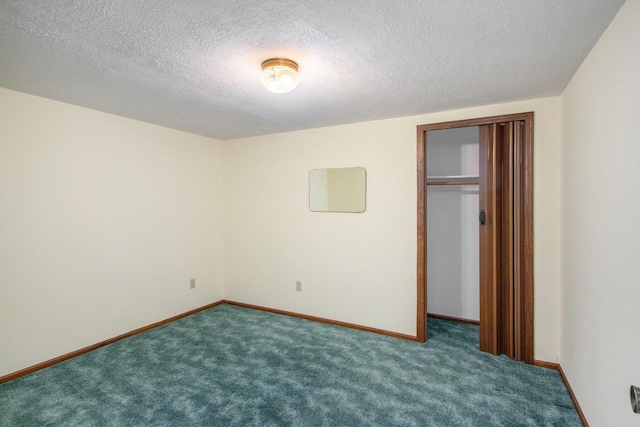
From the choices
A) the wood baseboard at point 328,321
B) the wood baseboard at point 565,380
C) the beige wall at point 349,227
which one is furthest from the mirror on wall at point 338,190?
the wood baseboard at point 565,380

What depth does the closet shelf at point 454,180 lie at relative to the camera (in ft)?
11.4

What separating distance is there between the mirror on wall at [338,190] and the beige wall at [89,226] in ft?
5.30

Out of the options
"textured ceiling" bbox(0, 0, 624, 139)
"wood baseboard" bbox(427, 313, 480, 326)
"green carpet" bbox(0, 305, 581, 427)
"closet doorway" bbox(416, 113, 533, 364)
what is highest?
"textured ceiling" bbox(0, 0, 624, 139)

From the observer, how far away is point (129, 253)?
3377 mm

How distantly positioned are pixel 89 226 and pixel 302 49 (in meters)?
2.69

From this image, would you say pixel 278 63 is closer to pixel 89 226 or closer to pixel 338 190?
pixel 338 190

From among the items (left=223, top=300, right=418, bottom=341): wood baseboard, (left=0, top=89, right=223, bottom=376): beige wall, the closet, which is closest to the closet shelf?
the closet

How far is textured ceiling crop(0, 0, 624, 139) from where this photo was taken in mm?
1449

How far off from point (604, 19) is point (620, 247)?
110cm

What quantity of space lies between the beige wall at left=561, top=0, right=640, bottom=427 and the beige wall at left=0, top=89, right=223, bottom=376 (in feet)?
12.9

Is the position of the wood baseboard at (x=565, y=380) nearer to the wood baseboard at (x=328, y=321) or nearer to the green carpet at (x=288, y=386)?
the green carpet at (x=288, y=386)

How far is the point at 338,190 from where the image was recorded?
3648 mm

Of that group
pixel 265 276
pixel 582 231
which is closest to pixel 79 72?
pixel 265 276

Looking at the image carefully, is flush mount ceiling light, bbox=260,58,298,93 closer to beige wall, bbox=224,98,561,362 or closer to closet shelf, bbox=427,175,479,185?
beige wall, bbox=224,98,561,362
